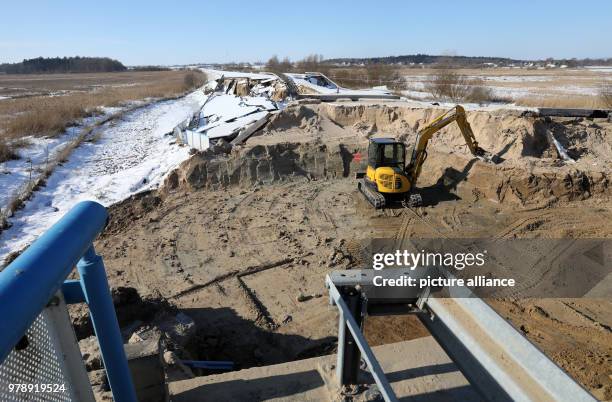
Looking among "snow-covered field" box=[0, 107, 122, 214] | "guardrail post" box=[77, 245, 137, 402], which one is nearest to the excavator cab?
"guardrail post" box=[77, 245, 137, 402]

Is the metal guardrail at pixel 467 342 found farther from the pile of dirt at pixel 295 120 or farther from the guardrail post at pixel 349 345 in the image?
the pile of dirt at pixel 295 120

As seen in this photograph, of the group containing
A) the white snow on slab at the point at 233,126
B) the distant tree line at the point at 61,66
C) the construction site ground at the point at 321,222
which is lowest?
the construction site ground at the point at 321,222

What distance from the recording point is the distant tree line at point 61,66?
124688 millimetres

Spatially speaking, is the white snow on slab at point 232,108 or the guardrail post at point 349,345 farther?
the white snow on slab at point 232,108

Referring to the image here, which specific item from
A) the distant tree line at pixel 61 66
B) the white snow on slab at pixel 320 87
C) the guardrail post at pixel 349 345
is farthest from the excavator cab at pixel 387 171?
the distant tree line at pixel 61 66

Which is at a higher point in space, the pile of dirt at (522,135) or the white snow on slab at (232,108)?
the white snow on slab at (232,108)

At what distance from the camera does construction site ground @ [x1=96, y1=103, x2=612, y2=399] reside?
725 cm

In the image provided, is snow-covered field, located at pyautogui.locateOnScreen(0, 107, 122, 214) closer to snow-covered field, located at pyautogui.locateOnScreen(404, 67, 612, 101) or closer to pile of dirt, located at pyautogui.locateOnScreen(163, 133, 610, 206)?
pile of dirt, located at pyautogui.locateOnScreen(163, 133, 610, 206)

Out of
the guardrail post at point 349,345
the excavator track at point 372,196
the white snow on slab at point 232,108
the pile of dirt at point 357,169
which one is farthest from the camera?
the white snow on slab at point 232,108

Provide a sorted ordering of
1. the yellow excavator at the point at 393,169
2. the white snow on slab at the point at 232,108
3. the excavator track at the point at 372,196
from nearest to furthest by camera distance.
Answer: the yellow excavator at the point at 393,169 → the excavator track at the point at 372,196 → the white snow on slab at the point at 232,108

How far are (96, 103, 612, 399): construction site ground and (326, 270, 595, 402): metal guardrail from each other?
12.0ft

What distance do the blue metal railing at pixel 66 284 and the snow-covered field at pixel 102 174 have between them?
394 inches

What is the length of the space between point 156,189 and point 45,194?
3834 millimetres

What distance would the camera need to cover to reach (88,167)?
59.3 feet
